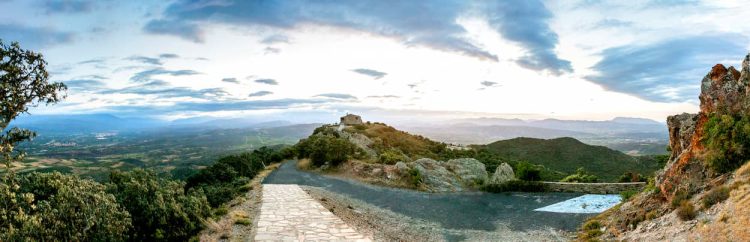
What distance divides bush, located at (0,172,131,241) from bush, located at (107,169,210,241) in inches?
19.0

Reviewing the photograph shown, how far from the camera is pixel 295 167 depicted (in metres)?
31.0

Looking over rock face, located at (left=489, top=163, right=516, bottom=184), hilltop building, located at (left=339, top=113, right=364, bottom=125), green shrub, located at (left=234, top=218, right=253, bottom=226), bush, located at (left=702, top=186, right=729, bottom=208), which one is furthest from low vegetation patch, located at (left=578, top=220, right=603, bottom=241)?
hilltop building, located at (left=339, top=113, right=364, bottom=125)

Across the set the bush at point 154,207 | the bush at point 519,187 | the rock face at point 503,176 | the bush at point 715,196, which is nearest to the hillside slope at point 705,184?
the bush at point 715,196

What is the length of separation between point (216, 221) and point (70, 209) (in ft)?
14.0

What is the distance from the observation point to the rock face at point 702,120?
29.2 ft

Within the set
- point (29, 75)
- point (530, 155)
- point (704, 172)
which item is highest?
point (29, 75)

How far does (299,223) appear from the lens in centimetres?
1091

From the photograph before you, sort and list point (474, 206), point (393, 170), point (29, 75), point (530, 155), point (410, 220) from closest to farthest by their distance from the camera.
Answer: point (29, 75) < point (410, 220) < point (474, 206) < point (393, 170) < point (530, 155)

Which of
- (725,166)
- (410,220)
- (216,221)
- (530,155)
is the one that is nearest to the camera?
(725,166)

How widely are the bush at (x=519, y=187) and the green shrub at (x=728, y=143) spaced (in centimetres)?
1024

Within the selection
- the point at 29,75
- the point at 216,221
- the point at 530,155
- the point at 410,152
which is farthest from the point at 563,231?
the point at 530,155

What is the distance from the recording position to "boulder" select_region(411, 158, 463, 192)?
19625mm

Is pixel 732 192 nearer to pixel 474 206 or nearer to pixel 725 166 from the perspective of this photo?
pixel 725 166

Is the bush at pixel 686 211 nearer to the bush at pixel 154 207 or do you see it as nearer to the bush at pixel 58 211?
the bush at pixel 154 207
